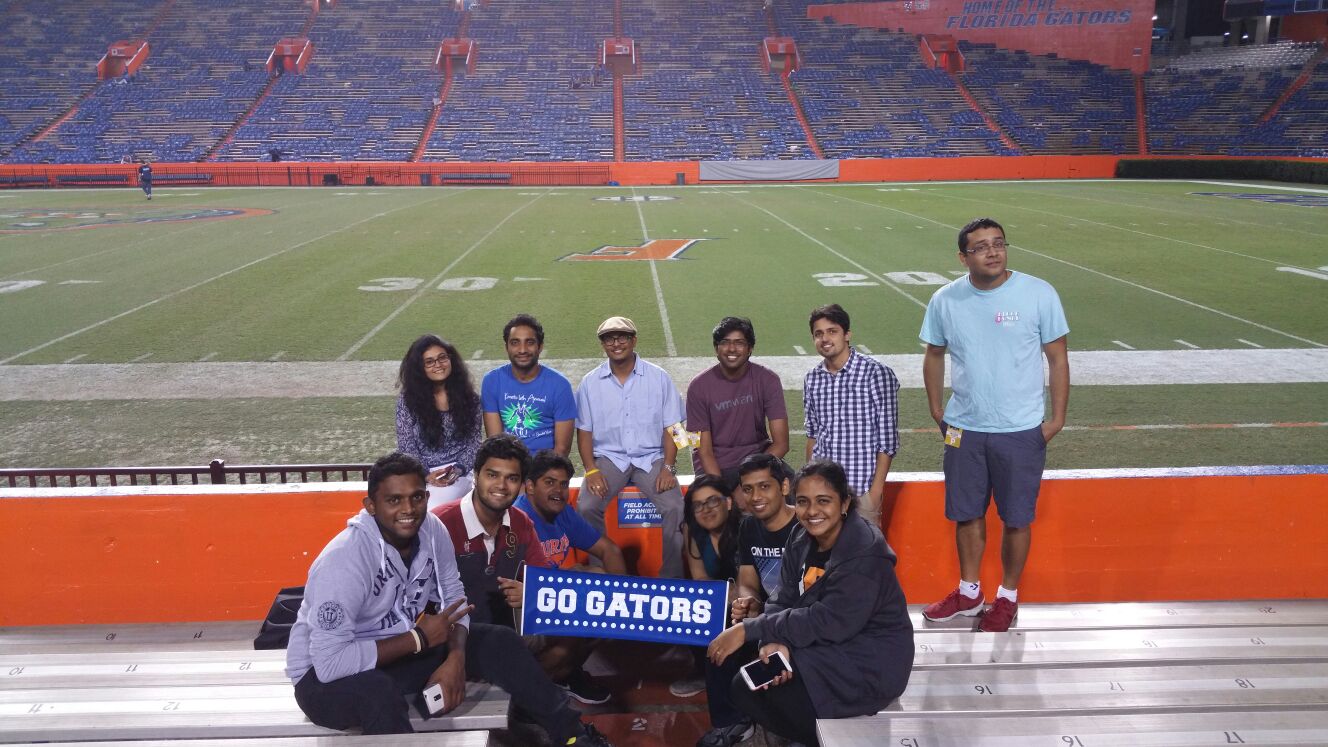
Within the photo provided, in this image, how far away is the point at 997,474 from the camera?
→ 4570 mm

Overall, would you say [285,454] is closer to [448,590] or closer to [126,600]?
[126,600]

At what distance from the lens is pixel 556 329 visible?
1269 cm

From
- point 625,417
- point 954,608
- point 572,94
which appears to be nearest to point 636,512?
point 625,417

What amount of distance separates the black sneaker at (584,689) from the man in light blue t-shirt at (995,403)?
1.57m

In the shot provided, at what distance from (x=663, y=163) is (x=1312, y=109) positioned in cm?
2907

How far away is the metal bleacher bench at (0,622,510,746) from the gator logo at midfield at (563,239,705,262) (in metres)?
14.4

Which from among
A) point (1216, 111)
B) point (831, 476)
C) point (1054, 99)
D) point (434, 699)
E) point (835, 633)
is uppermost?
point (1054, 99)

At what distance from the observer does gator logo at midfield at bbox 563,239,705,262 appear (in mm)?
18769

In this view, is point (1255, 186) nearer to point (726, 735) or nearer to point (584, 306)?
point (584, 306)

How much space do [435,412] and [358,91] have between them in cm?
5052

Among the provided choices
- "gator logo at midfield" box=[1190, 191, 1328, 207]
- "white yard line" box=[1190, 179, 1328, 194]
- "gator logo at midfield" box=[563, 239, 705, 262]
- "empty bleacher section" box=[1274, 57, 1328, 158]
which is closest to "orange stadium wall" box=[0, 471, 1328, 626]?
"gator logo at midfield" box=[563, 239, 705, 262]

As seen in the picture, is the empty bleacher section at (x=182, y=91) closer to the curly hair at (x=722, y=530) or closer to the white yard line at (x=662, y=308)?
the white yard line at (x=662, y=308)

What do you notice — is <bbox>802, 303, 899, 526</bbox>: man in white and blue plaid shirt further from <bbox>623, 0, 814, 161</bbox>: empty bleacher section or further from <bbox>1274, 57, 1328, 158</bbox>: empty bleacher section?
<bbox>1274, 57, 1328, 158</bbox>: empty bleacher section

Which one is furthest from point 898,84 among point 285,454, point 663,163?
point 285,454
